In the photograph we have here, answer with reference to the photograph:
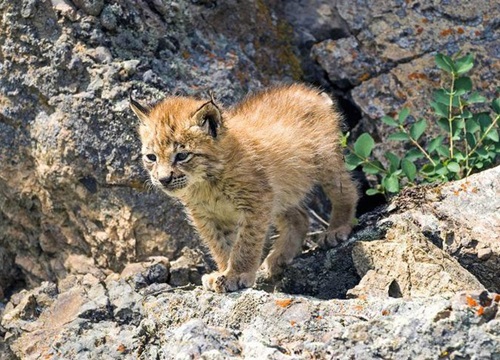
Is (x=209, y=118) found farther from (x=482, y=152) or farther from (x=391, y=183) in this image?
(x=482, y=152)

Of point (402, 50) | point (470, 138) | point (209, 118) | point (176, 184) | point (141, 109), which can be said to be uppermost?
point (141, 109)

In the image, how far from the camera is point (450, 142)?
7.13 meters

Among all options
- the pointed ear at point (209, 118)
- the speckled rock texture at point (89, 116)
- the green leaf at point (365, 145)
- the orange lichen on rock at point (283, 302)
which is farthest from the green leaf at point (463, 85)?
the orange lichen on rock at point (283, 302)

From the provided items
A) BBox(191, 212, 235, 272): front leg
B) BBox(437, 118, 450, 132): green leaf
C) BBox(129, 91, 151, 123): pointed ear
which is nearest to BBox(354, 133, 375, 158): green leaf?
BBox(437, 118, 450, 132): green leaf

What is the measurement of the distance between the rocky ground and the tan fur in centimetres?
32

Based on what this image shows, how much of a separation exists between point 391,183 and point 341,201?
1.35 ft

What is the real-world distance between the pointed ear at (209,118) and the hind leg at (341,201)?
1.27 metres

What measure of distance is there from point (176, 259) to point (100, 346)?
152 centimetres

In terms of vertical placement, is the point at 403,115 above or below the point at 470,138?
above

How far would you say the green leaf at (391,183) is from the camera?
6.95 metres

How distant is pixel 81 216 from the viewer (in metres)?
7.36

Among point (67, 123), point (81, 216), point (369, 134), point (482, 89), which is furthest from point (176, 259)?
point (482, 89)

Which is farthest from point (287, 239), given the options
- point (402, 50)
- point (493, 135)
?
point (402, 50)

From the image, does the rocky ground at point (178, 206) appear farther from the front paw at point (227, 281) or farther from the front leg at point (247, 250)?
the front leg at point (247, 250)
